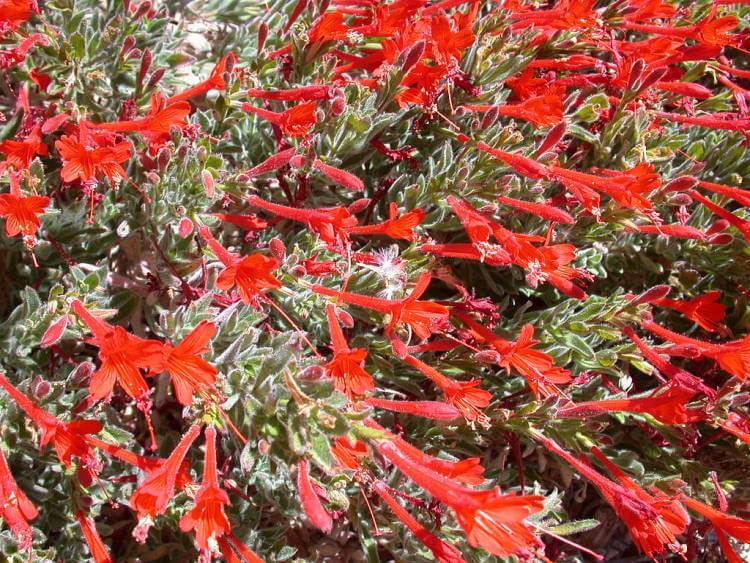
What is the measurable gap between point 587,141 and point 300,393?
1.89 m

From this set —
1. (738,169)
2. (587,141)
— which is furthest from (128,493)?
(738,169)

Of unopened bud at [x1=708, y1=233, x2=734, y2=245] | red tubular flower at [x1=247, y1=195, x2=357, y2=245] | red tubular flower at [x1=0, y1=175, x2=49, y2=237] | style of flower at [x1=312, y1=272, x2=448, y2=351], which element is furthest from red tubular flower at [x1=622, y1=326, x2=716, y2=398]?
red tubular flower at [x1=0, y1=175, x2=49, y2=237]

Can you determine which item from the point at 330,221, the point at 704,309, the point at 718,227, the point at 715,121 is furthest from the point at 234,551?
the point at 715,121

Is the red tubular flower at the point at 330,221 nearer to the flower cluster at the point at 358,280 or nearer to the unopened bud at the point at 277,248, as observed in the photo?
the flower cluster at the point at 358,280

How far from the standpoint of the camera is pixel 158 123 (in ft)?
8.36

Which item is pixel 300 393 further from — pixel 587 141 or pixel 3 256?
pixel 587 141

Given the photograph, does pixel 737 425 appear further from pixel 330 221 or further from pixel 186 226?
pixel 186 226

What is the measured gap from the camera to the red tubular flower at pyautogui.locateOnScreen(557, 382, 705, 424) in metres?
2.49

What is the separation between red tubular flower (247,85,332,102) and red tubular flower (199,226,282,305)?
69cm

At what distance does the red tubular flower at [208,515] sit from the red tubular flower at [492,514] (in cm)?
59

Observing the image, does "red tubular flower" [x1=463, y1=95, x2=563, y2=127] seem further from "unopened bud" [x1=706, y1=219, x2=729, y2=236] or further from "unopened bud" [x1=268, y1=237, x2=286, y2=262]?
"unopened bud" [x1=268, y1=237, x2=286, y2=262]

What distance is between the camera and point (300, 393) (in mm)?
1917

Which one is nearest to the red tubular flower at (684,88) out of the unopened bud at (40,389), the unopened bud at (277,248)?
the unopened bud at (277,248)

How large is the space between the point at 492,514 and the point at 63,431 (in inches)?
48.3
